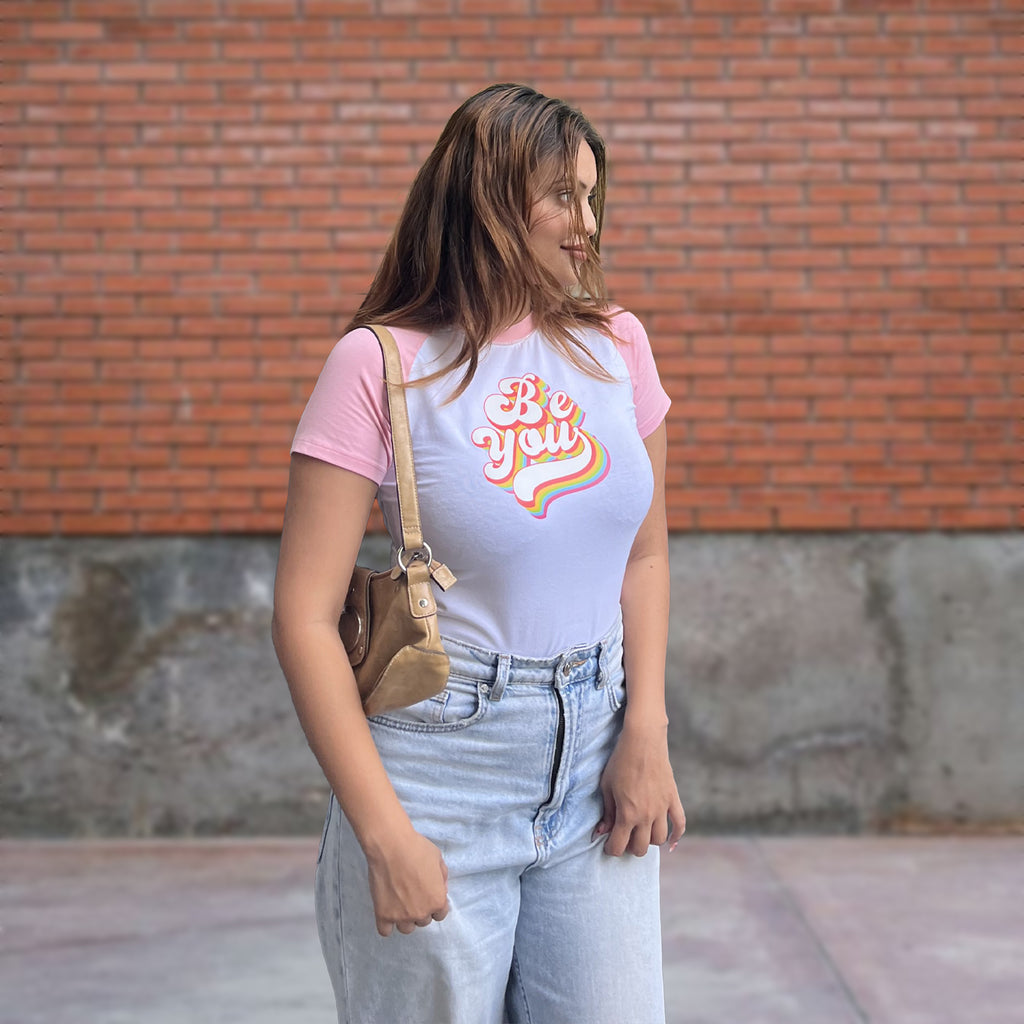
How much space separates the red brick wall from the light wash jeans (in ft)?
10.5

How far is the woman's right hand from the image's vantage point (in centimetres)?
131

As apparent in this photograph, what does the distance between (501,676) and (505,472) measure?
0.24m

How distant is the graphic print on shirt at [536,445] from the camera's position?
1383 mm

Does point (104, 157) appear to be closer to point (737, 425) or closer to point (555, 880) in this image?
point (737, 425)

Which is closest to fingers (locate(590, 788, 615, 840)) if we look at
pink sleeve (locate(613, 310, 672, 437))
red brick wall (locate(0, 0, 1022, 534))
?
pink sleeve (locate(613, 310, 672, 437))

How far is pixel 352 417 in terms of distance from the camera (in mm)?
1368

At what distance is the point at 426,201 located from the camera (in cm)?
152

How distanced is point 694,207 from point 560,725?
3561 mm

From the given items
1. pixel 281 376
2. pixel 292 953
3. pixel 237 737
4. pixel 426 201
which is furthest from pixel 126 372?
pixel 426 201

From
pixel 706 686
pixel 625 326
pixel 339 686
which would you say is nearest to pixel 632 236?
pixel 706 686

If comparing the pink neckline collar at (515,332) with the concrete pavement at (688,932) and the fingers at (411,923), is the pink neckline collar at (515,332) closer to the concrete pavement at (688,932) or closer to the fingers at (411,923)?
the fingers at (411,923)

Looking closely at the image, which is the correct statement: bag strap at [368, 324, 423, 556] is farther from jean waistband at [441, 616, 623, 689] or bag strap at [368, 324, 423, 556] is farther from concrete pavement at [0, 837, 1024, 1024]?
concrete pavement at [0, 837, 1024, 1024]


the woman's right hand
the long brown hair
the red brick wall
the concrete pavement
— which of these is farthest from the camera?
the red brick wall

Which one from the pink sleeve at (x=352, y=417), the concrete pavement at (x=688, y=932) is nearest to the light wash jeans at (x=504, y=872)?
the pink sleeve at (x=352, y=417)
